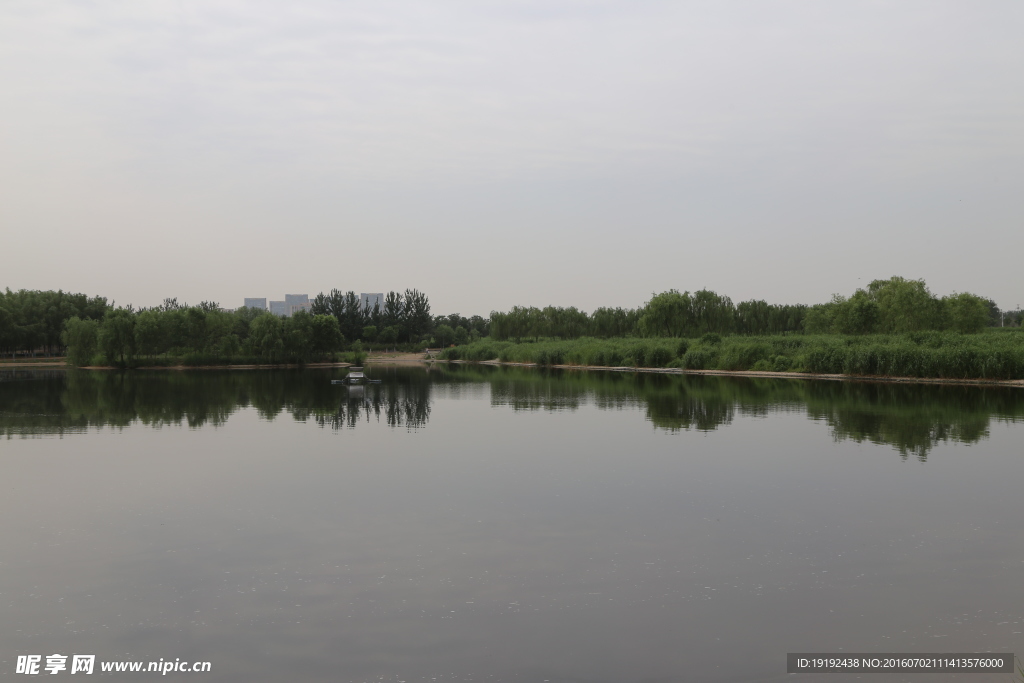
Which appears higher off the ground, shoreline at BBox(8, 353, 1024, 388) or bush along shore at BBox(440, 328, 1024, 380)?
bush along shore at BBox(440, 328, 1024, 380)

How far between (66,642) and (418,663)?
14.3 feet

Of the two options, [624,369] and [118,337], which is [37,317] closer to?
[118,337]

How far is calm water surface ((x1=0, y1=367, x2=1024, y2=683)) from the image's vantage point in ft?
28.9

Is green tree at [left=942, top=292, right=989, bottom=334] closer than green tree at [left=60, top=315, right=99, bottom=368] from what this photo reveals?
Yes

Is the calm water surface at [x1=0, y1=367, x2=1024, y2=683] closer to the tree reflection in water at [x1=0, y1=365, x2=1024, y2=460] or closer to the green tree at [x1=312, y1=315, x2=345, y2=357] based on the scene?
the tree reflection in water at [x1=0, y1=365, x2=1024, y2=460]

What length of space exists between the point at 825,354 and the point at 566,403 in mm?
27809

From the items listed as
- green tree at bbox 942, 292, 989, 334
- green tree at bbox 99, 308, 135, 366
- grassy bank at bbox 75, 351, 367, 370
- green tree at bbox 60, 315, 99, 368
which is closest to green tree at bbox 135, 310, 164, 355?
green tree at bbox 99, 308, 135, 366

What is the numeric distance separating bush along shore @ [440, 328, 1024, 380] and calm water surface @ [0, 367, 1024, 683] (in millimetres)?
25546

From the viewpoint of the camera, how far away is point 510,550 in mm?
12297

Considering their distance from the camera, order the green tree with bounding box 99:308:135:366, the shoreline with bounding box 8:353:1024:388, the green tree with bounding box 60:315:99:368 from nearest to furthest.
A: the shoreline with bounding box 8:353:1024:388
the green tree with bounding box 99:308:135:366
the green tree with bounding box 60:315:99:368

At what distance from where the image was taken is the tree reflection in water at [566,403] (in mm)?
28188

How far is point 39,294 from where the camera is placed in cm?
10750

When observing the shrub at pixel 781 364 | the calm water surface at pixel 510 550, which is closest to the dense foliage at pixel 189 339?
the shrub at pixel 781 364

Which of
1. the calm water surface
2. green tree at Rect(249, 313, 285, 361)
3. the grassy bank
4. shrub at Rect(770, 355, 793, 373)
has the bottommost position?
the calm water surface
